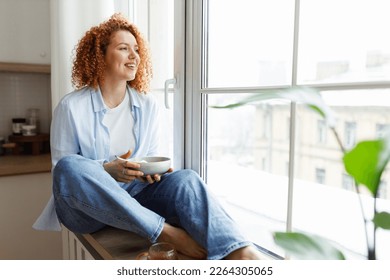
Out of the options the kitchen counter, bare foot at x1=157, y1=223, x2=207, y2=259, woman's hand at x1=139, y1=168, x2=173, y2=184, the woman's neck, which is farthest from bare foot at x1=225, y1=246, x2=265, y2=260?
the kitchen counter

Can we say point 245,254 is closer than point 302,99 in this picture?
No

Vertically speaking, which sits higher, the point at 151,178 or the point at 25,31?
the point at 25,31

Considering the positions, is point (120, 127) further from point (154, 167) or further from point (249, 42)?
point (249, 42)

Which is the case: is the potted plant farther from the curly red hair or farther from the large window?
the curly red hair

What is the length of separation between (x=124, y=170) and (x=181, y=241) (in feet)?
0.92

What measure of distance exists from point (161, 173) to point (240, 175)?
0.99 ft

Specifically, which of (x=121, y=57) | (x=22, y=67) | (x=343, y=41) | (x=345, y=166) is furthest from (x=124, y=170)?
(x=22, y=67)

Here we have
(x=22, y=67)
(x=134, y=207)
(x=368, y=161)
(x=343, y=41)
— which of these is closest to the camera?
(x=368, y=161)

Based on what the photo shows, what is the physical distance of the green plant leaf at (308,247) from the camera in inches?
16.4

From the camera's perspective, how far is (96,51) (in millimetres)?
1251

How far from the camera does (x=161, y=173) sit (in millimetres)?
1178

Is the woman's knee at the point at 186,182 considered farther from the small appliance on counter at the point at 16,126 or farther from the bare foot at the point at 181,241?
the small appliance on counter at the point at 16,126
